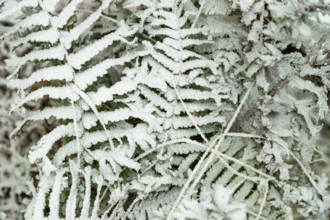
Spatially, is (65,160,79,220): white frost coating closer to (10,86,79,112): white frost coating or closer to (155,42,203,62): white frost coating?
(10,86,79,112): white frost coating

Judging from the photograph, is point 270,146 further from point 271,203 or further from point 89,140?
point 89,140

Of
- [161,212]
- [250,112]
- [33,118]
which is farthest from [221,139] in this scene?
[33,118]

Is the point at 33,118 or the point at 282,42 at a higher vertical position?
the point at 282,42

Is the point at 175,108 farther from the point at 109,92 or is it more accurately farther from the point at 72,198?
the point at 72,198

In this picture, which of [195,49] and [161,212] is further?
[195,49]

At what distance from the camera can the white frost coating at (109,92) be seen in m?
0.73

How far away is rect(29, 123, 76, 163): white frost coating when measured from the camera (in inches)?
27.6

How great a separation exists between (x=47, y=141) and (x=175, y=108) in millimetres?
268

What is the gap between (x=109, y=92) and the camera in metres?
0.73

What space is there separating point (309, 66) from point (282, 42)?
74 mm

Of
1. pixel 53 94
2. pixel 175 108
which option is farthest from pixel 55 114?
pixel 175 108

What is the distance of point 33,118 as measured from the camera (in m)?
0.73

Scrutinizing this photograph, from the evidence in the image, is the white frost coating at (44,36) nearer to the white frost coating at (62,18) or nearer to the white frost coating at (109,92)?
the white frost coating at (62,18)

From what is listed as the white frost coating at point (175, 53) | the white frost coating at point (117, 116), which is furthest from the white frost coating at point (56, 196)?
the white frost coating at point (175, 53)
